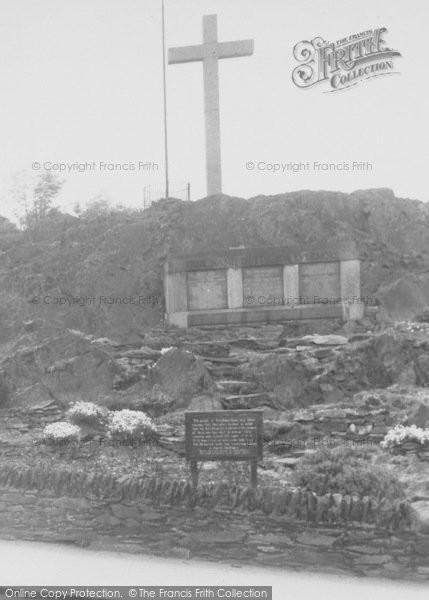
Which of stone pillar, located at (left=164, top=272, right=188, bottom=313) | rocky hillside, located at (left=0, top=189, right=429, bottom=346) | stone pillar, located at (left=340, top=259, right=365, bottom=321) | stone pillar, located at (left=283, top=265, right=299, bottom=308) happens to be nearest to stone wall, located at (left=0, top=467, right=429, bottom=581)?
stone pillar, located at (left=164, top=272, right=188, bottom=313)

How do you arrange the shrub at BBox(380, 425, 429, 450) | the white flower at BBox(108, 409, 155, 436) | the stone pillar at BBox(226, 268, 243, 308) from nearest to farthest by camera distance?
the shrub at BBox(380, 425, 429, 450) → the white flower at BBox(108, 409, 155, 436) → the stone pillar at BBox(226, 268, 243, 308)

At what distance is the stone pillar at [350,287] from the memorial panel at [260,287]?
5.57ft

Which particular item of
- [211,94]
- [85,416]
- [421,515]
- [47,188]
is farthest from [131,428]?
[47,188]

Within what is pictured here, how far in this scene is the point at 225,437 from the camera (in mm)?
8750

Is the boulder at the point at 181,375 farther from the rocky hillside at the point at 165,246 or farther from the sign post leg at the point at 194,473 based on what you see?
the rocky hillside at the point at 165,246

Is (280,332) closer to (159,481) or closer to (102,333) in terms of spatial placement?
(102,333)

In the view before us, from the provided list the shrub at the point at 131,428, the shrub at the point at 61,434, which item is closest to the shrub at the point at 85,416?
the shrub at the point at 61,434

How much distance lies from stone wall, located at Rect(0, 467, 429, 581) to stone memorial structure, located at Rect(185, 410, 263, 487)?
0.36 m

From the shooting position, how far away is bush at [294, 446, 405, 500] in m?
8.28

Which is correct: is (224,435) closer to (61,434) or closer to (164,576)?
(164,576)

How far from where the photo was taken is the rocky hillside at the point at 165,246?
71.7ft

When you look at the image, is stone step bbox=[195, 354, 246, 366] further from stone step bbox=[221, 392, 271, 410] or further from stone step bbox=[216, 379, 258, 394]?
stone step bbox=[221, 392, 271, 410]

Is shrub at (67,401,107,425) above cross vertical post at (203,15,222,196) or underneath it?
underneath
